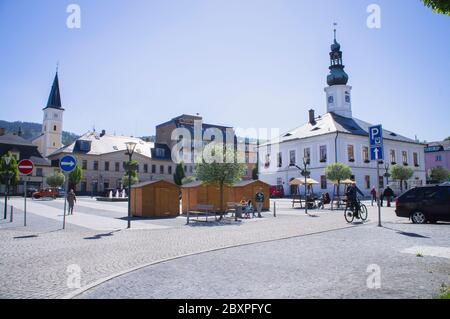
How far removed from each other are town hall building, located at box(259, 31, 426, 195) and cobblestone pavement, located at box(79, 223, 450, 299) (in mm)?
37713

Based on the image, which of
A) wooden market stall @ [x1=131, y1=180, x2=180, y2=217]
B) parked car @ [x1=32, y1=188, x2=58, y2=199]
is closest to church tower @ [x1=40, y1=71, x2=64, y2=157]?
parked car @ [x1=32, y1=188, x2=58, y2=199]

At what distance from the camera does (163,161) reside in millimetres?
77000

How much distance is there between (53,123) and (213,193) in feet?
257

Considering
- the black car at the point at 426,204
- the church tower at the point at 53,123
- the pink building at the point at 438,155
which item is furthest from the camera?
the church tower at the point at 53,123

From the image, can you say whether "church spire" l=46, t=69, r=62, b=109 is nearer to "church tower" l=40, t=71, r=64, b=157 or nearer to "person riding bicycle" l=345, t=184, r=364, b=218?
"church tower" l=40, t=71, r=64, b=157

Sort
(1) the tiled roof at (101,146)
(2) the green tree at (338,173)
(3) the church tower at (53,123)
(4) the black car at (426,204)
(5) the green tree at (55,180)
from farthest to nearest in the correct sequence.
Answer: (3) the church tower at (53,123), (1) the tiled roof at (101,146), (5) the green tree at (55,180), (2) the green tree at (338,173), (4) the black car at (426,204)

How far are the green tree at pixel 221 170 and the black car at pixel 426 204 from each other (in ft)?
32.8

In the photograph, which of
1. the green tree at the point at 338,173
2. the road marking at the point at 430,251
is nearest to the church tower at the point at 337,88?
the green tree at the point at 338,173

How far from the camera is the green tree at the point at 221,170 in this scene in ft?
71.6

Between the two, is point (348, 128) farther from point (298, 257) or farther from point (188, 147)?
point (298, 257)

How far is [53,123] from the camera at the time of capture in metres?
88.2

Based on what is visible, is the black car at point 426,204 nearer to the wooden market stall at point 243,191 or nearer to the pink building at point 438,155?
the wooden market stall at point 243,191

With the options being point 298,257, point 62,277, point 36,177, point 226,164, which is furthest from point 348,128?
point 36,177
